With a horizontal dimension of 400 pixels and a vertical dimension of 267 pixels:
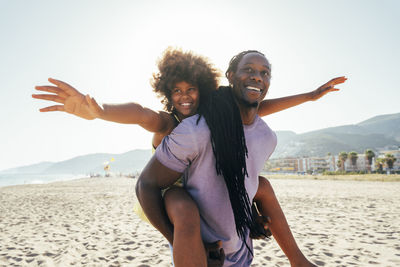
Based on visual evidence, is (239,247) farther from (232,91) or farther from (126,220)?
(126,220)

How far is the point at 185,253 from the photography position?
Result: 4.66 feet

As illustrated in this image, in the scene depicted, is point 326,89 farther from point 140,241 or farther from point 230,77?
point 140,241

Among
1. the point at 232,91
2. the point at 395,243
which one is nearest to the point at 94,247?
the point at 232,91

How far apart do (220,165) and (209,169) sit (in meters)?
0.08

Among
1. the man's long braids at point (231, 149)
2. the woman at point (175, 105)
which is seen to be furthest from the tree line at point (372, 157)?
the man's long braids at point (231, 149)

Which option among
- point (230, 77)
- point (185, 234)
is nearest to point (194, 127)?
point (185, 234)

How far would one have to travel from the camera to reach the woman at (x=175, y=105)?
56.6 inches

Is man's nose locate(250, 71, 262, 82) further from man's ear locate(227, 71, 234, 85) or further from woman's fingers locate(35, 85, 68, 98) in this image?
woman's fingers locate(35, 85, 68, 98)

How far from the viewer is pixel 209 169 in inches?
64.9

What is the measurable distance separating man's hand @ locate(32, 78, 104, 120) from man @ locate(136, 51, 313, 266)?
16.6 inches

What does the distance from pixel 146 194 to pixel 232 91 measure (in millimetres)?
920

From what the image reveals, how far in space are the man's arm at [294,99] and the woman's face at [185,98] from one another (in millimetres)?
701

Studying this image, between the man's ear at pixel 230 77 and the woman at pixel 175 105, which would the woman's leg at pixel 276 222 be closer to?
the woman at pixel 175 105

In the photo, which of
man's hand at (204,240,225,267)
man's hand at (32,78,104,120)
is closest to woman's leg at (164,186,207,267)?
man's hand at (204,240,225,267)
